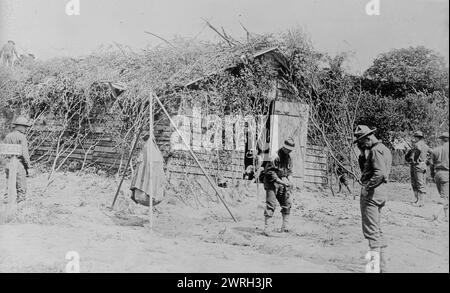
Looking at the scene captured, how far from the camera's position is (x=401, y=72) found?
1711 centimetres

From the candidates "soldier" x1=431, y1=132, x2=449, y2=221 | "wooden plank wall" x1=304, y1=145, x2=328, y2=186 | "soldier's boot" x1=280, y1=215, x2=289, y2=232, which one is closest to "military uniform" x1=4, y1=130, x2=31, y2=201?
"soldier's boot" x1=280, y1=215, x2=289, y2=232

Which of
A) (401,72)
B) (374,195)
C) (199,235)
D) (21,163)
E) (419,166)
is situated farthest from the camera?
(401,72)

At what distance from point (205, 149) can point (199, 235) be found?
11.5 feet

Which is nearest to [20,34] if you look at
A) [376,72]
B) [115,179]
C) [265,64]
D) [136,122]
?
[136,122]

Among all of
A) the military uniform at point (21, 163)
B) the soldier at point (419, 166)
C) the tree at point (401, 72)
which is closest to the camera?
the military uniform at point (21, 163)

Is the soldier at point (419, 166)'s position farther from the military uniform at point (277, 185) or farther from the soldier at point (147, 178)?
the soldier at point (147, 178)

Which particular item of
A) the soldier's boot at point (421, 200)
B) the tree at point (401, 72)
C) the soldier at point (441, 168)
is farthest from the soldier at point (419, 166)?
the tree at point (401, 72)

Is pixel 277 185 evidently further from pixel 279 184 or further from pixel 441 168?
pixel 441 168

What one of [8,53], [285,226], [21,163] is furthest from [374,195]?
[8,53]

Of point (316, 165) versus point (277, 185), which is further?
point (316, 165)

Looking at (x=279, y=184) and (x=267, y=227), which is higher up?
(x=279, y=184)

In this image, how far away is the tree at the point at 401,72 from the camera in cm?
1612

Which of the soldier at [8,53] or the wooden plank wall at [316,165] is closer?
the soldier at [8,53]

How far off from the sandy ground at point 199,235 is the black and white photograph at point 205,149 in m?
0.04
